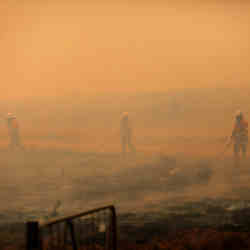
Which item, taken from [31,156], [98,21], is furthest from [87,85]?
[31,156]

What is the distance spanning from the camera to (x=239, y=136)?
19.4ft

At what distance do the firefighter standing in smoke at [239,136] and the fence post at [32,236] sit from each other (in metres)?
4.02

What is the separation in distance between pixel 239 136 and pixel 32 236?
417cm

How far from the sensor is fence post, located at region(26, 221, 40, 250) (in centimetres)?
283

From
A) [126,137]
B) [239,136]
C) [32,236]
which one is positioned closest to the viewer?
[32,236]

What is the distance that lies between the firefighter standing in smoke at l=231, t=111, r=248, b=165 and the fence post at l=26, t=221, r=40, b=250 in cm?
402

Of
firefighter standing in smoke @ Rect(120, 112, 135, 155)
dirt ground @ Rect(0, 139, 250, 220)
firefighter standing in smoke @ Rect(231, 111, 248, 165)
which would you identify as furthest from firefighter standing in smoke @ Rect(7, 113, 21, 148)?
firefighter standing in smoke @ Rect(231, 111, 248, 165)

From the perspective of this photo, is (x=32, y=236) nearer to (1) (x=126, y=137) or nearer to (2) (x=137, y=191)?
(2) (x=137, y=191)

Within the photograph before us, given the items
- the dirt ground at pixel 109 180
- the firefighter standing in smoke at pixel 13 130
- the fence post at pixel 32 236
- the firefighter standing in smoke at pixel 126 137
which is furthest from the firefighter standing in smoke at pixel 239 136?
the fence post at pixel 32 236

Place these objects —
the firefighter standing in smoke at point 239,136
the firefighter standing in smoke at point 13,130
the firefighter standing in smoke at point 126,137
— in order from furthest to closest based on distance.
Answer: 1. the firefighter standing in smoke at point 239,136
2. the firefighter standing in smoke at point 126,137
3. the firefighter standing in smoke at point 13,130

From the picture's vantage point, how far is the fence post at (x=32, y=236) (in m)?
2.83

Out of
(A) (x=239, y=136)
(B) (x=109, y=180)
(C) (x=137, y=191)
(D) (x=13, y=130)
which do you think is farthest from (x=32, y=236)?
(A) (x=239, y=136)

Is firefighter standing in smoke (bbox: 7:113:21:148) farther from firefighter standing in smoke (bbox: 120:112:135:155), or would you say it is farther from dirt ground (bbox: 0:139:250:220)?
firefighter standing in smoke (bbox: 120:112:135:155)

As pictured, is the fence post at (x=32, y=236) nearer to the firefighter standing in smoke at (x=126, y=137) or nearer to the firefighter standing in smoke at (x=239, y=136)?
the firefighter standing in smoke at (x=126, y=137)
